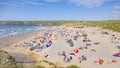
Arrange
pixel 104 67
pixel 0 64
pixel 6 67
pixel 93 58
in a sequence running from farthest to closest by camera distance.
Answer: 1. pixel 93 58
2. pixel 104 67
3. pixel 0 64
4. pixel 6 67

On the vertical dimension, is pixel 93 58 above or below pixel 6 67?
below

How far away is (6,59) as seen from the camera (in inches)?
563

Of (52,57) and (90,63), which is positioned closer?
(90,63)

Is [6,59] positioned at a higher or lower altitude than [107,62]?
higher

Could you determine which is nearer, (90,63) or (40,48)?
(90,63)

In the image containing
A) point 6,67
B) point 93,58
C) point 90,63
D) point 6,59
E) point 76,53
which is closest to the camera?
point 6,67

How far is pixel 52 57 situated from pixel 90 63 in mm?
7538

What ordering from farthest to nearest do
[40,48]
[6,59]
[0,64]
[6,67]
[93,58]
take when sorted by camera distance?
[40,48] < [93,58] < [6,59] < [0,64] < [6,67]

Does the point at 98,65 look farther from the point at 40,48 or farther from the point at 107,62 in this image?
the point at 40,48

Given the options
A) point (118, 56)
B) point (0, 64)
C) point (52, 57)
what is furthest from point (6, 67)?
point (118, 56)

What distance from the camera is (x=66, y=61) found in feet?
105

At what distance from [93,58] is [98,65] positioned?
4.82 meters

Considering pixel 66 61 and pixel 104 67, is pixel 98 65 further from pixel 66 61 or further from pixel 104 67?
pixel 66 61

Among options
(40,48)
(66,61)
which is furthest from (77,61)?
(40,48)
